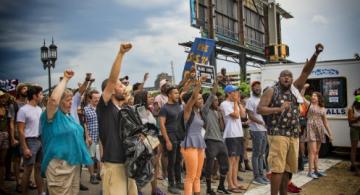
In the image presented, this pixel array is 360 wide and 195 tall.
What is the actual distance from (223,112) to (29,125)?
345cm

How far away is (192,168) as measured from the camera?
5.72 meters

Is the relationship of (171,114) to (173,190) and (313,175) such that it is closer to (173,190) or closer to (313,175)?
(173,190)

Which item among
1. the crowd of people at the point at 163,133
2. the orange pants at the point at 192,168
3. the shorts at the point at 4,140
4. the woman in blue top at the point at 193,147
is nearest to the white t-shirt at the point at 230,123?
the crowd of people at the point at 163,133

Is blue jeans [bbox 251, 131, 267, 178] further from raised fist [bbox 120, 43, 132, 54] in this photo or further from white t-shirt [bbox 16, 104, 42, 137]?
raised fist [bbox 120, 43, 132, 54]

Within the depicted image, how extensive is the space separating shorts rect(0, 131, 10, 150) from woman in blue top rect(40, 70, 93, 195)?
254 cm

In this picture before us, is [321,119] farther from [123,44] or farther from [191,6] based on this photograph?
[191,6]

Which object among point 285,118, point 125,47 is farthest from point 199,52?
point 125,47

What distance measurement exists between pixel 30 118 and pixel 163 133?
6.72 ft

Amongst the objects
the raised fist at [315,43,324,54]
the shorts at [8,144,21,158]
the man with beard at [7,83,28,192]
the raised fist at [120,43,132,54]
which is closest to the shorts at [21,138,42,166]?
the man with beard at [7,83,28,192]

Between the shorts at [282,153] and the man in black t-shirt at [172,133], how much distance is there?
63.7 inches

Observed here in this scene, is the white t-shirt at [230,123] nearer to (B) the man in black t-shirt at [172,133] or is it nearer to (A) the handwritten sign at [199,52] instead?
(B) the man in black t-shirt at [172,133]

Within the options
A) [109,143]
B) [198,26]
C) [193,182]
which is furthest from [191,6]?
[109,143]

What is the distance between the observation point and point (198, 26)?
21172 millimetres

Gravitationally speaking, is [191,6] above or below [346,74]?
above
